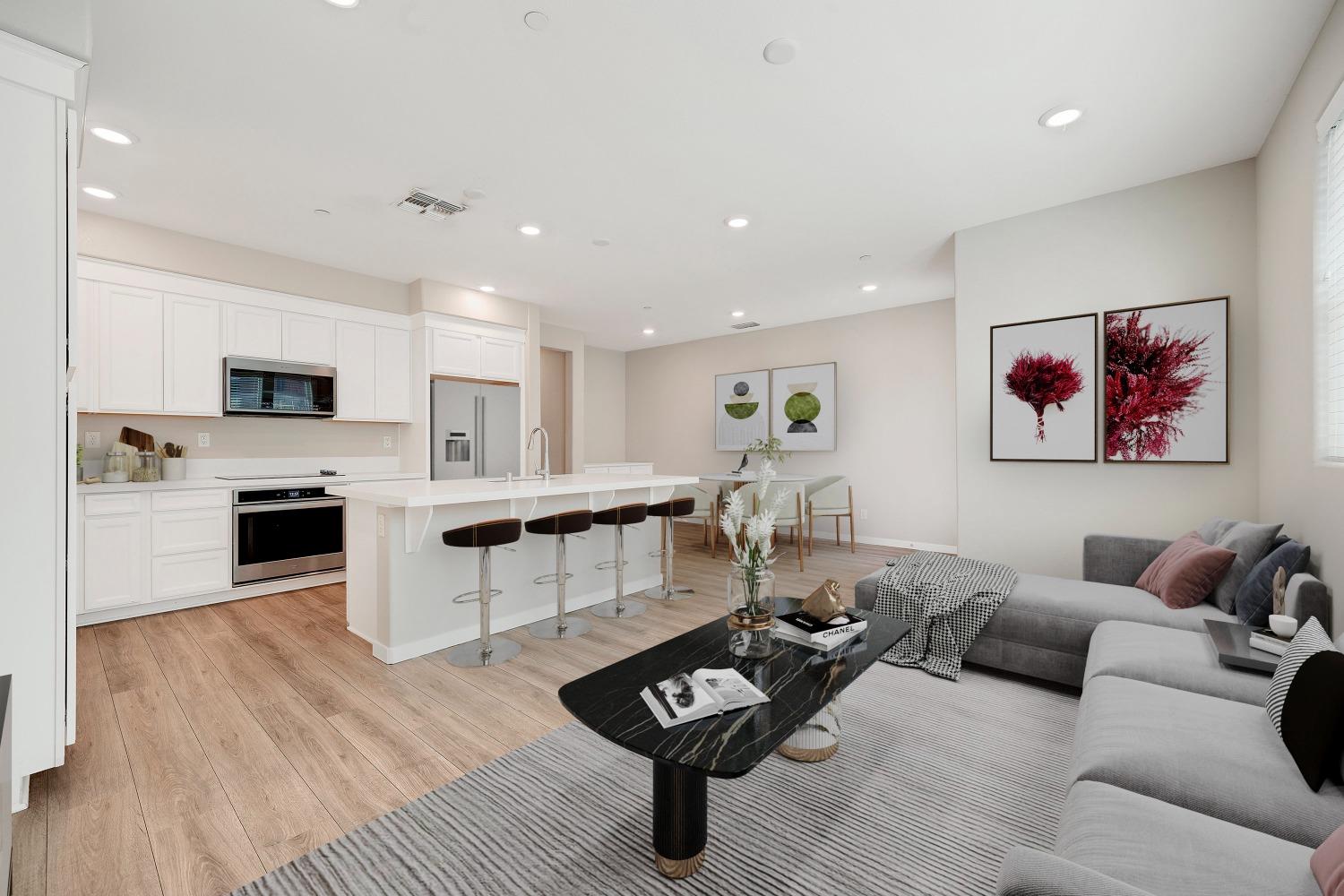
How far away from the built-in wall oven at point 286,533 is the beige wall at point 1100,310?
16.3ft

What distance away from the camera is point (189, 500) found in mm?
4047

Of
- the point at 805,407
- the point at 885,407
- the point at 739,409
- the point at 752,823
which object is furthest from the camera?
the point at 739,409

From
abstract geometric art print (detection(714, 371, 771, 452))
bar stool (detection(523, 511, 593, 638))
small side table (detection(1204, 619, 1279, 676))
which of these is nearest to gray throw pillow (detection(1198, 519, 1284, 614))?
small side table (detection(1204, 619, 1279, 676))

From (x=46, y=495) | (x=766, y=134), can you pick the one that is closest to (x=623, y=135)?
(x=766, y=134)

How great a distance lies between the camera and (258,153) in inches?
120

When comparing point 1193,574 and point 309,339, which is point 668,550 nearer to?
point 1193,574

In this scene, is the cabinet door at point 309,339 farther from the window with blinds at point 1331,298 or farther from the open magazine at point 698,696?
the window with blinds at point 1331,298

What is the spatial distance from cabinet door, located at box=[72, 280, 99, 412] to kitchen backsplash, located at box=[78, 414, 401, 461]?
336 millimetres

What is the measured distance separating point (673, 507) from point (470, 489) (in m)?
1.56

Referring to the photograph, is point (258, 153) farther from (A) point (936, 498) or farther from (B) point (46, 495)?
(A) point (936, 498)

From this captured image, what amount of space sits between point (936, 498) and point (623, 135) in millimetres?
5026

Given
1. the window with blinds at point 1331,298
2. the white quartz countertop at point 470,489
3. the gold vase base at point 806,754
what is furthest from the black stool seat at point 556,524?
the window with blinds at point 1331,298

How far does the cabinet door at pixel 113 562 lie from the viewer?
11.9 feet

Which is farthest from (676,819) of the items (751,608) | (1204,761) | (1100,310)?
(1100,310)
